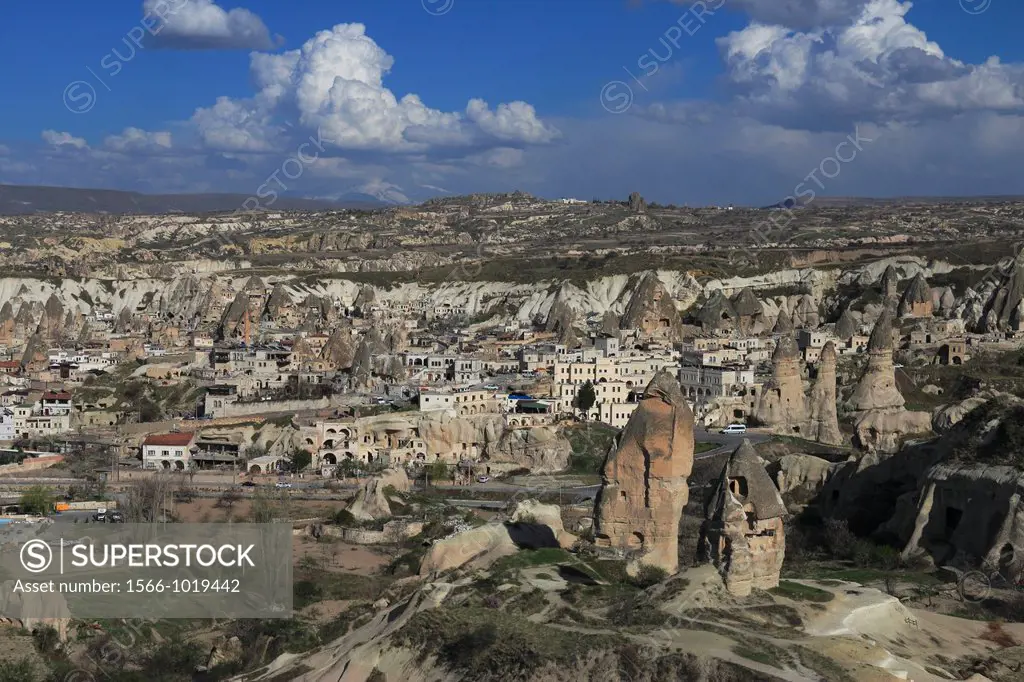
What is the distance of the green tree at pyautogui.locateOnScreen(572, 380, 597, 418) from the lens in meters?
53.1

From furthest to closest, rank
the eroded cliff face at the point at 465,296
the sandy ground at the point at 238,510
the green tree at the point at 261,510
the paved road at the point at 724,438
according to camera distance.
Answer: the eroded cliff face at the point at 465,296 < the paved road at the point at 724,438 < the sandy ground at the point at 238,510 < the green tree at the point at 261,510

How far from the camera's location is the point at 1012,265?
266 feet

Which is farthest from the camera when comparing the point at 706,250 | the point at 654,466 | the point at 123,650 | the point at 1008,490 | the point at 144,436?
the point at 706,250

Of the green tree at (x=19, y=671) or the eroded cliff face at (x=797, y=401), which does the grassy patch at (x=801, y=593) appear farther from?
the eroded cliff face at (x=797, y=401)

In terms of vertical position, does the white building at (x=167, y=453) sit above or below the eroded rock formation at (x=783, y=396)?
below

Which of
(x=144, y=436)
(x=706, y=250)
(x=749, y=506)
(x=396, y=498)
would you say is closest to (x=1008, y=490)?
(x=749, y=506)

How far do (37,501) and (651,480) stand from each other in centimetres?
2459

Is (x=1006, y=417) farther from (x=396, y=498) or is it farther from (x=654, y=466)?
(x=396, y=498)

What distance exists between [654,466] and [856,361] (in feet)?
141

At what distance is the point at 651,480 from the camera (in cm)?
2064

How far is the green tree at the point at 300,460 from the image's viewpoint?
1876 inches

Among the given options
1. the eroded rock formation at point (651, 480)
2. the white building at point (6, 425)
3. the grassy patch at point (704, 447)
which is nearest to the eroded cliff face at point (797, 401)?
the grassy patch at point (704, 447)

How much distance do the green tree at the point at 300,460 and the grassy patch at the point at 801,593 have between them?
30.4 metres

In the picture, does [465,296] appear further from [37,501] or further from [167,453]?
[37,501]
